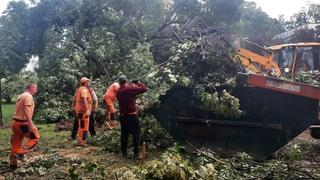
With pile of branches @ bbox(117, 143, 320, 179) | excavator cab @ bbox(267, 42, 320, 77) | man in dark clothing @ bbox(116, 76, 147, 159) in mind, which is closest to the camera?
pile of branches @ bbox(117, 143, 320, 179)

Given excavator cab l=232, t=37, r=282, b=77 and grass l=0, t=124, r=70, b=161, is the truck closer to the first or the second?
excavator cab l=232, t=37, r=282, b=77

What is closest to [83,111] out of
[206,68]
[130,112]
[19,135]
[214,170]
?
[130,112]

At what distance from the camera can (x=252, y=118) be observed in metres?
8.53

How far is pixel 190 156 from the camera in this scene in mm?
8648

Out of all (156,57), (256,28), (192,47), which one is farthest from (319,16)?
(192,47)

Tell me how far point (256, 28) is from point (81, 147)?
38806 millimetres

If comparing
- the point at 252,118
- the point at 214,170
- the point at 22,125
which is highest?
the point at 252,118

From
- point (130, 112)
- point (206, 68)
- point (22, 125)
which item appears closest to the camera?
point (22, 125)

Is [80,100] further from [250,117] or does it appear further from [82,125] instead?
[250,117]

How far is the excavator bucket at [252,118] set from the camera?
809cm

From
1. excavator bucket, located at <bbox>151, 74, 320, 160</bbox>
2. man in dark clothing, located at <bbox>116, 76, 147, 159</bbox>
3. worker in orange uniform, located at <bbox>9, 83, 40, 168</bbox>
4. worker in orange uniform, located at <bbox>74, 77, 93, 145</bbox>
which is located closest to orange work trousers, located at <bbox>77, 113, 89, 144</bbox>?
worker in orange uniform, located at <bbox>74, 77, 93, 145</bbox>

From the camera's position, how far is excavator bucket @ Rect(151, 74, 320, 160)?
26.5 feet

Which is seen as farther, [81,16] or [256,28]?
[256,28]

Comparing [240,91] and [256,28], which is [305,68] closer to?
[240,91]
